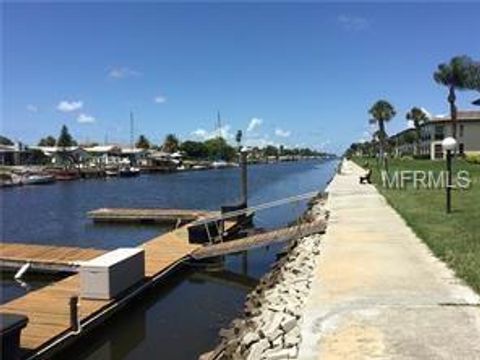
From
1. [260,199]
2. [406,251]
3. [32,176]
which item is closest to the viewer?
[406,251]

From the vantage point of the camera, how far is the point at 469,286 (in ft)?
36.8

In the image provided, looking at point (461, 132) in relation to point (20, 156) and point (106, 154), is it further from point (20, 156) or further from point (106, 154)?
point (20, 156)

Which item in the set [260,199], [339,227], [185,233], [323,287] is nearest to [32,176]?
[260,199]

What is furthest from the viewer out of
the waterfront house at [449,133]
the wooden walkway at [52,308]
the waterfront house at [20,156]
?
the waterfront house at [20,156]

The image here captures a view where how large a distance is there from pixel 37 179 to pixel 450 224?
8283cm

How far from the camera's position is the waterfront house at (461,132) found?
105000 mm

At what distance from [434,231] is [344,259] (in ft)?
14.5

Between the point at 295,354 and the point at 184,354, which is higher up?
the point at 295,354

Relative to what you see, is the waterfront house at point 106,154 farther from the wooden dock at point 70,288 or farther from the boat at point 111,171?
the wooden dock at point 70,288

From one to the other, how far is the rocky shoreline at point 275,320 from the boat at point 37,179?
80444 millimetres

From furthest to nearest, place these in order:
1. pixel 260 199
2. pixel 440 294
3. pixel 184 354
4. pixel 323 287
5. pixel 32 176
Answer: pixel 32 176 → pixel 260 199 → pixel 184 354 → pixel 323 287 → pixel 440 294

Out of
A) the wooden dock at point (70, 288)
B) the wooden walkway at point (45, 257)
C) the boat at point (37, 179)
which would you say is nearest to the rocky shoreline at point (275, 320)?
the wooden dock at point (70, 288)

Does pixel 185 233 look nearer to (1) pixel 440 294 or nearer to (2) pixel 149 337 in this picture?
(2) pixel 149 337

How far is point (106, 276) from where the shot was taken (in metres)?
15.8
